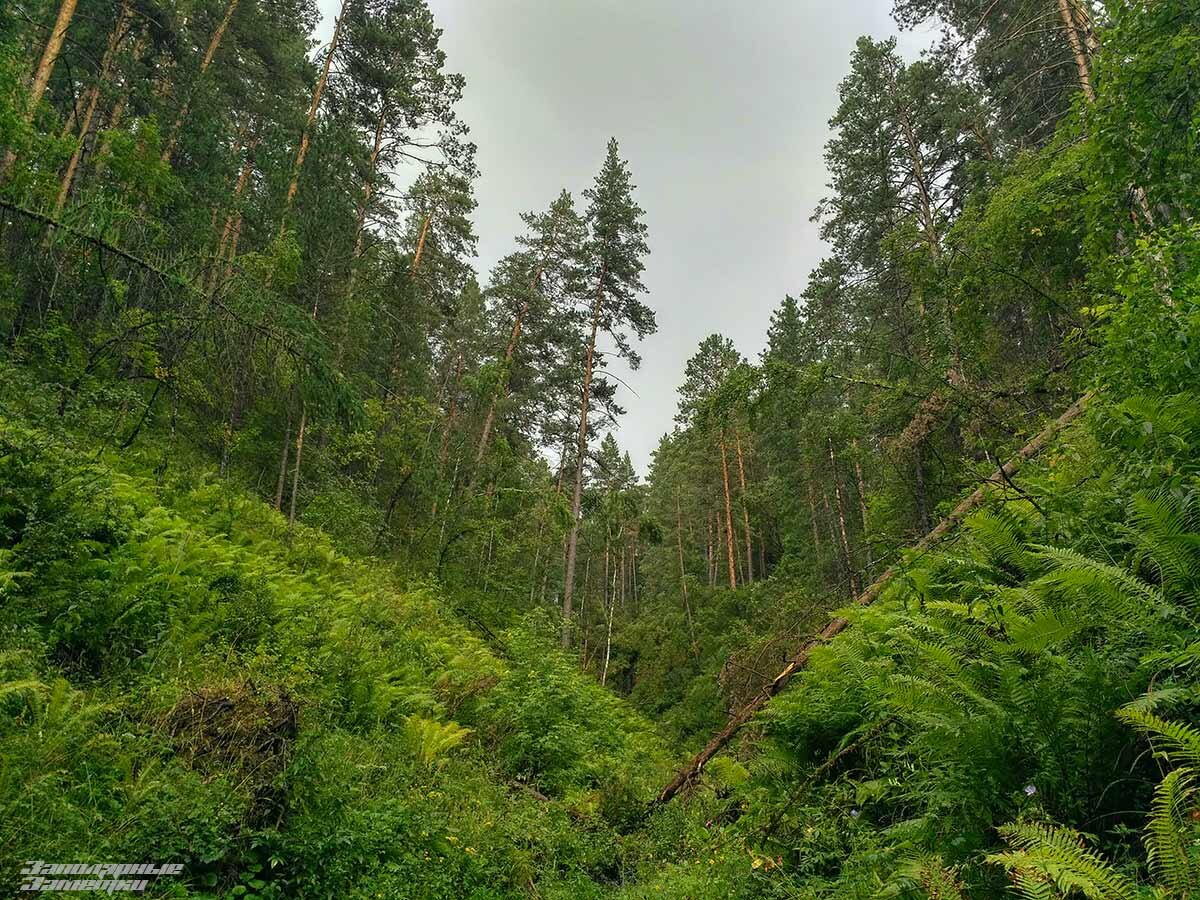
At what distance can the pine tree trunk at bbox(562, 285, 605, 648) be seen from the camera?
56.5 feet

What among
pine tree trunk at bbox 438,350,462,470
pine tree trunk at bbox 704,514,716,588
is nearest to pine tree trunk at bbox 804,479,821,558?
pine tree trunk at bbox 704,514,716,588

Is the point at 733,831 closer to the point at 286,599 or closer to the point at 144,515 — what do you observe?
the point at 286,599

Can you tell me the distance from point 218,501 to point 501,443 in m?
8.95

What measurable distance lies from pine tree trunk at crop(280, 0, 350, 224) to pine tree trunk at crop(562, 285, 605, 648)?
974 cm

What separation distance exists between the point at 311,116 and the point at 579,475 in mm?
11723

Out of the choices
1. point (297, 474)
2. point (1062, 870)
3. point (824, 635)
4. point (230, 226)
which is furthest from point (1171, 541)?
point (230, 226)

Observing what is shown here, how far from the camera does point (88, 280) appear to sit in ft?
17.8

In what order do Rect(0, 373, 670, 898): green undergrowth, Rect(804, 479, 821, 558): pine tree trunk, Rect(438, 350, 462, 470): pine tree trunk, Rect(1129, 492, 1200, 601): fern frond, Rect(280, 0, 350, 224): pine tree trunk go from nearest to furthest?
Rect(1129, 492, 1200, 601): fern frond
Rect(0, 373, 670, 898): green undergrowth
Rect(280, 0, 350, 224): pine tree trunk
Rect(438, 350, 462, 470): pine tree trunk
Rect(804, 479, 821, 558): pine tree trunk

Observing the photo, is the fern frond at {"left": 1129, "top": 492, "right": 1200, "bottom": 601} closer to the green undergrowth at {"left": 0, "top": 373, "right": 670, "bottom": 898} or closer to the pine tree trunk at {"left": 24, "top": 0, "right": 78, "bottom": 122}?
the green undergrowth at {"left": 0, "top": 373, "right": 670, "bottom": 898}

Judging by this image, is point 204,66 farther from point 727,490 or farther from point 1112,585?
point 727,490

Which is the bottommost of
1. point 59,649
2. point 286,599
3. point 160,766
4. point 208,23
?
point 160,766

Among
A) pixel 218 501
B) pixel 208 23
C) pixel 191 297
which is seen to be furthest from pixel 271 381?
pixel 208 23

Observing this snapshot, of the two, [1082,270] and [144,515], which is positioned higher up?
[1082,270]

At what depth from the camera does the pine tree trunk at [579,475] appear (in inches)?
679
